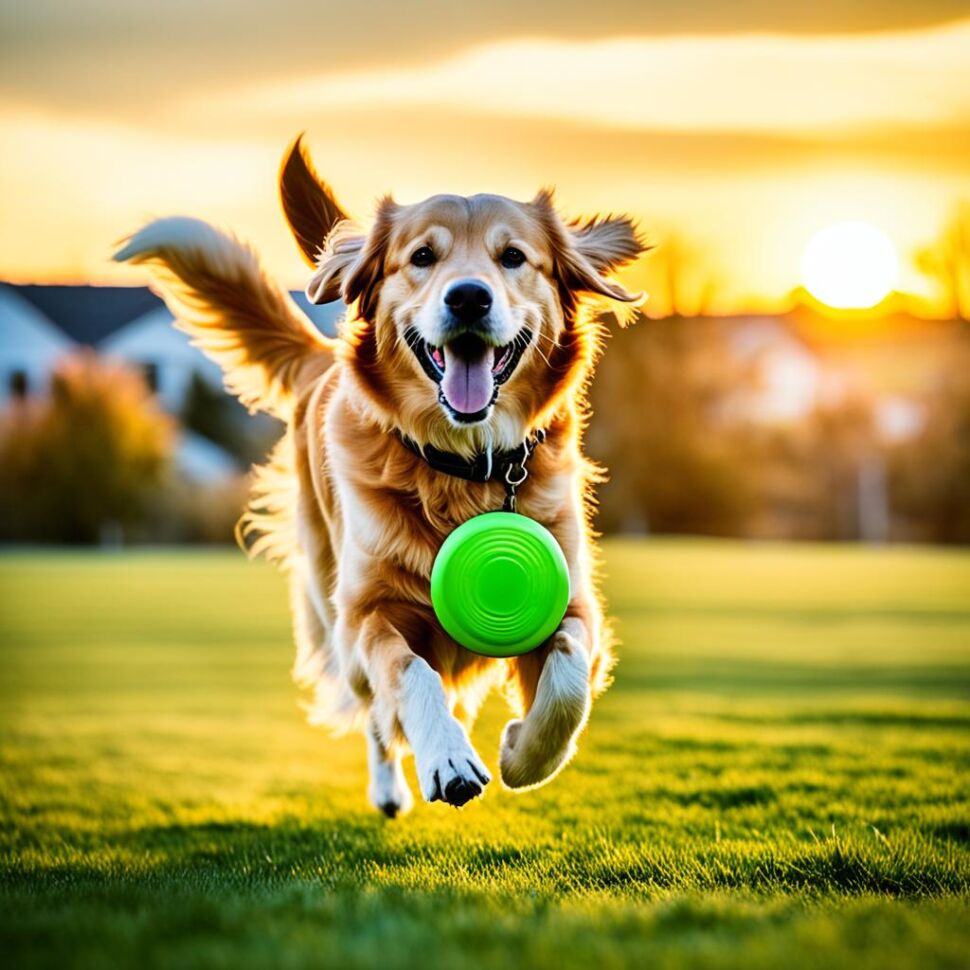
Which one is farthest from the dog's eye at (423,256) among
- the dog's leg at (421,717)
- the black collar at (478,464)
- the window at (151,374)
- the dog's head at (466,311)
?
the window at (151,374)

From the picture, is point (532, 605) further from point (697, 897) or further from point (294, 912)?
point (294, 912)

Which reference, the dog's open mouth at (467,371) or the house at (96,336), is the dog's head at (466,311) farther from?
the house at (96,336)

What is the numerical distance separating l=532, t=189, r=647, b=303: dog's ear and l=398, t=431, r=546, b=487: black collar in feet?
2.50

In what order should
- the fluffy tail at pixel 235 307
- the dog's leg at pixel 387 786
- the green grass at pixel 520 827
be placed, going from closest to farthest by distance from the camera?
the green grass at pixel 520 827, the dog's leg at pixel 387 786, the fluffy tail at pixel 235 307

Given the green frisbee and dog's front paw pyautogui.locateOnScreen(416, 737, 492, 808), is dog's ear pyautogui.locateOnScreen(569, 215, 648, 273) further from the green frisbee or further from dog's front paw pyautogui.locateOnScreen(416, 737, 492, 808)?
dog's front paw pyautogui.locateOnScreen(416, 737, 492, 808)

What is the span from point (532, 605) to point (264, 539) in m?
2.99

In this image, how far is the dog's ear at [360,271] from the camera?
5.30m

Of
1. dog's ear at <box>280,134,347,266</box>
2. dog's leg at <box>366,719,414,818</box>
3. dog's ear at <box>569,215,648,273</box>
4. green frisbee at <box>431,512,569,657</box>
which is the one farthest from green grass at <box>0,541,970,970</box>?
→ dog's ear at <box>280,134,347,266</box>

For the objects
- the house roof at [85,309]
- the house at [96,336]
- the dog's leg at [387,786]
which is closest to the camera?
the dog's leg at [387,786]

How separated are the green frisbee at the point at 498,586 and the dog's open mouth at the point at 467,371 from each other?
1.31ft

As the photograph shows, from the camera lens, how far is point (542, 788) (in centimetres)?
675

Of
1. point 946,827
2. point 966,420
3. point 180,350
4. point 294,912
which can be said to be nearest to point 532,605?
point 294,912

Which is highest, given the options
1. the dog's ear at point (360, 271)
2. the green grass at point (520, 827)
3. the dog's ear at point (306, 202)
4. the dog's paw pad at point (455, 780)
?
the dog's ear at point (306, 202)

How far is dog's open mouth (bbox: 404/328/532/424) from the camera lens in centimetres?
484
